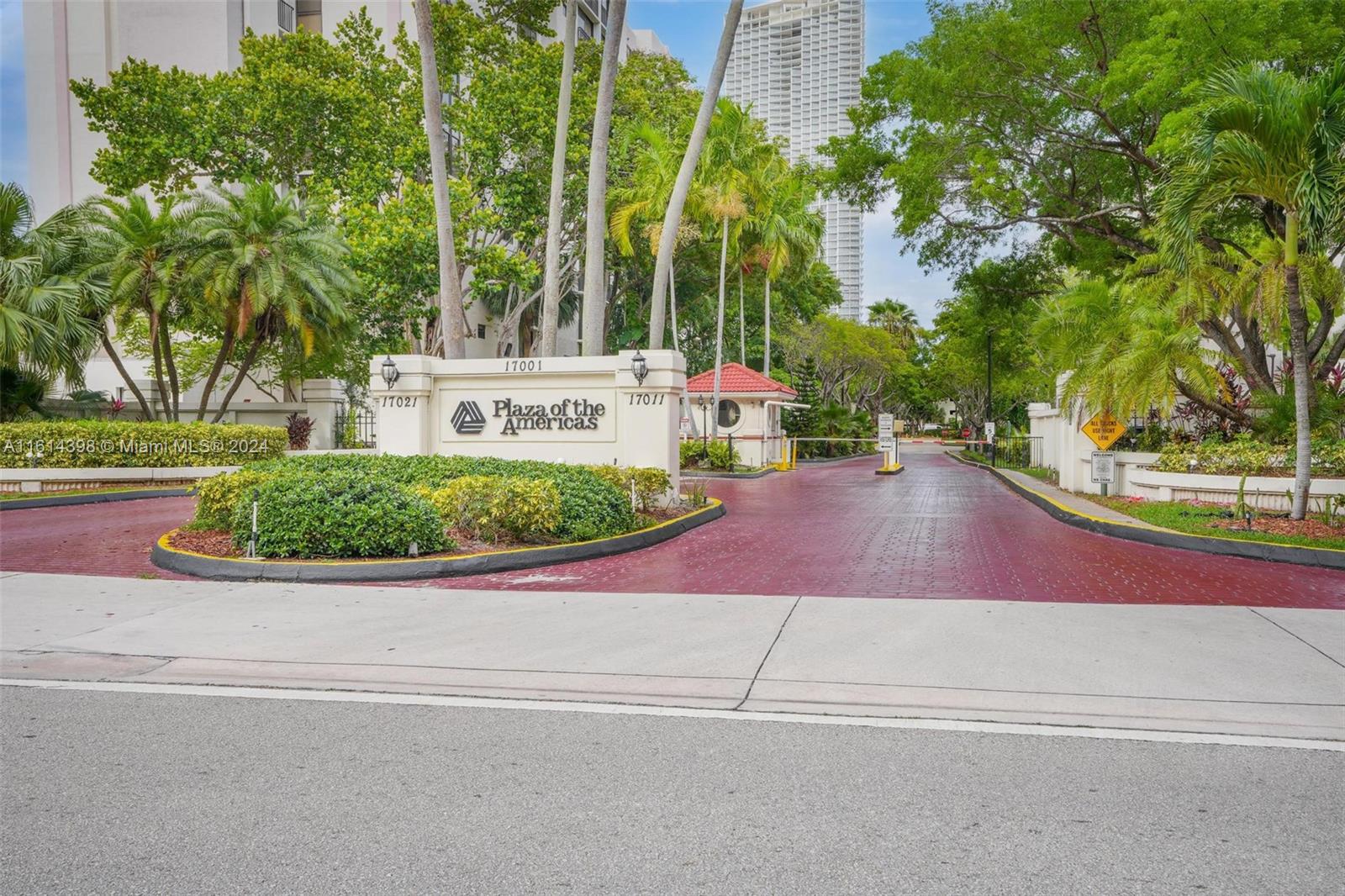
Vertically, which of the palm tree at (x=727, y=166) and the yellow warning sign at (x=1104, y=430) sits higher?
the palm tree at (x=727, y=166)

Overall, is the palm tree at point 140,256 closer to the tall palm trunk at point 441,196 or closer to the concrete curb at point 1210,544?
the tall palm trunk at point 441,196

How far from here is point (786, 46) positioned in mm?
118812

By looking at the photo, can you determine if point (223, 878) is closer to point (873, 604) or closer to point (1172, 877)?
→ point (1172, 877)

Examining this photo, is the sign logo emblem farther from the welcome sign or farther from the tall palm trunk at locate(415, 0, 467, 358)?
the tall palm trunk at locate(415, 0, 467, 358)

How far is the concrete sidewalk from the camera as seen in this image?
249 inches

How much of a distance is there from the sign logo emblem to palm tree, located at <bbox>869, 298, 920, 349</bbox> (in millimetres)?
75073

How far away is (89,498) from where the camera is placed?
69.5 ft

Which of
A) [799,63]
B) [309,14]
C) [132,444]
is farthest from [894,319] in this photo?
[132,444]

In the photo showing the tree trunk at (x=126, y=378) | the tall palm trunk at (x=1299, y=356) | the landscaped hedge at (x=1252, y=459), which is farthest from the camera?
the tree trunk at (x=126, y=378)

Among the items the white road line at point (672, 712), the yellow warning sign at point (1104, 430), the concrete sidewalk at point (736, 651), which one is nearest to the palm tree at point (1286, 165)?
the yellow warning sign at point (1104, 430)

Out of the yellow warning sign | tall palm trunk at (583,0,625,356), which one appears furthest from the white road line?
the yellow warning sign

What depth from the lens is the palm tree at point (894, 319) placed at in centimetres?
9119

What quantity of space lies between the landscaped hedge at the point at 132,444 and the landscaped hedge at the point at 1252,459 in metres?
21.8

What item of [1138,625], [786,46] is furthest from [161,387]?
[786,46]
